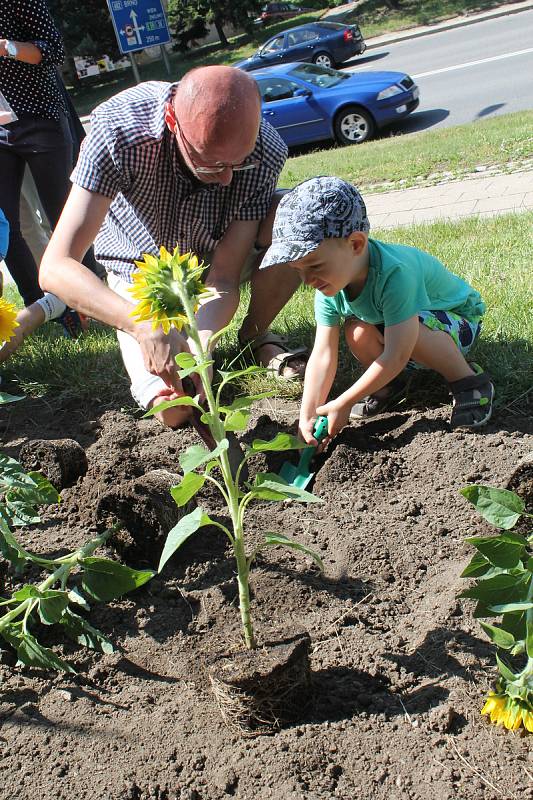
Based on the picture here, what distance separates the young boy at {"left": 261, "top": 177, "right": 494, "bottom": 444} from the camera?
2.37m

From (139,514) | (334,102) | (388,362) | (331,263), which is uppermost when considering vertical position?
(331,263)

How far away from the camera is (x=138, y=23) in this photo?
11070mm

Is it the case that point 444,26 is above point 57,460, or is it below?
below

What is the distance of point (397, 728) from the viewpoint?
1.68m

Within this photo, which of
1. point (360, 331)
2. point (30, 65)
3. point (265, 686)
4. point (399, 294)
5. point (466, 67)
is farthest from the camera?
point (466, 67)

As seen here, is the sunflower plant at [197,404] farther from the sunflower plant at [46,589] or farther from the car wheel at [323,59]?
the car wheel at [323,59]

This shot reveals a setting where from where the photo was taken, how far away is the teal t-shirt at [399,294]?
2.54m

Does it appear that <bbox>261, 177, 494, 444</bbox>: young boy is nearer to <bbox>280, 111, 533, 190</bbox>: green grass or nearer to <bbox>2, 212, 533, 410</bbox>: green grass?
<bbox>2, 212, 533, 410</bbox>: green grass

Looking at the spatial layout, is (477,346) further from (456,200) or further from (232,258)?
(456,200)

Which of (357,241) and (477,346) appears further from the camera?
(477,346)

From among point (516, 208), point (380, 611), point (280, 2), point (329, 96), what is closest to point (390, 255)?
point (380, 611)

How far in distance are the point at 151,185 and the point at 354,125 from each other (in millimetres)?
8868

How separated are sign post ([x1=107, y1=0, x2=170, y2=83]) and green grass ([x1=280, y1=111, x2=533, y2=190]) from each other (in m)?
3.22

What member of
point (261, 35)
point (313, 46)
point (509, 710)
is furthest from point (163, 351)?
point (261, 35)
